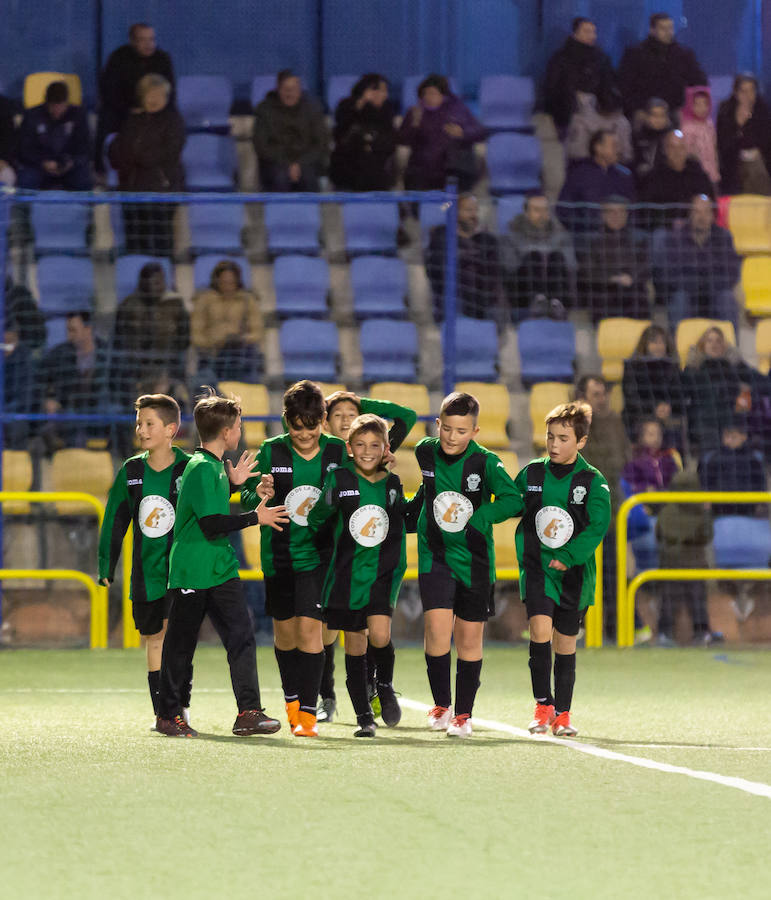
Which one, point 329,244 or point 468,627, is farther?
point 329,244

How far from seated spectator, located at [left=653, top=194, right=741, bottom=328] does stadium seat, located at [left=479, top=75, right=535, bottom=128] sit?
2750 mm

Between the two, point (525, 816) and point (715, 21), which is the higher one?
point (715, 21)

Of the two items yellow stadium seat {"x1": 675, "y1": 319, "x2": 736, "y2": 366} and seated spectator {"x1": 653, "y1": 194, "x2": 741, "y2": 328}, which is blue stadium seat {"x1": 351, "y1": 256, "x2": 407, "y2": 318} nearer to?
seated spectator {"x1": 653, "y1": 194, "x2": 741, "y2": 328}

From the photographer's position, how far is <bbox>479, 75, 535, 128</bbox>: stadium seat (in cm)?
1558

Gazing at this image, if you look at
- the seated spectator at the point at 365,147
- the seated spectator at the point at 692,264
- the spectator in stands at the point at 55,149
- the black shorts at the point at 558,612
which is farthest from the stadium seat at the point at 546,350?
the black shorts at the point at 558,612

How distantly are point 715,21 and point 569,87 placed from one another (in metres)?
2.01

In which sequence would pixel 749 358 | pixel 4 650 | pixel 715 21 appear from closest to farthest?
pixel 4 650 → pixel 749 358 → pixel 715 21

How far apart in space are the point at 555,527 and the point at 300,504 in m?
1.02

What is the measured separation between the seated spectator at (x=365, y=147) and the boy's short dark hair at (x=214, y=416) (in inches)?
309

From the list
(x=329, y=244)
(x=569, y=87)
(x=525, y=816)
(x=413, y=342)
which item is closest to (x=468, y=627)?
(x=525, y=816)

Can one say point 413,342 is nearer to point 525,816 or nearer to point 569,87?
point 569,87

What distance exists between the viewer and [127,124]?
1399cm

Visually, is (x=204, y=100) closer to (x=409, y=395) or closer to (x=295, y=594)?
(x=409, y=395)

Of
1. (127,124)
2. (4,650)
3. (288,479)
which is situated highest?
(127,124)
